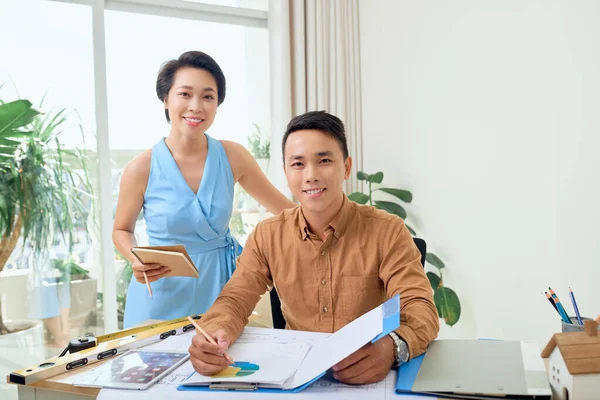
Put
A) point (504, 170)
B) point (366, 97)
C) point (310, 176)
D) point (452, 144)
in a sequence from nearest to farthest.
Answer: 1. point (310, 176)
2. point (504, 170)
3. point (452, 144)
4. point (366, 97)

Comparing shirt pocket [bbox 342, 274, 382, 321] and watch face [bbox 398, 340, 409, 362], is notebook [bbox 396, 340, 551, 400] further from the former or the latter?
shirt pocket [bbox 342, 274, 382, 321]

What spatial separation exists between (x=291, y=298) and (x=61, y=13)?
255 cm

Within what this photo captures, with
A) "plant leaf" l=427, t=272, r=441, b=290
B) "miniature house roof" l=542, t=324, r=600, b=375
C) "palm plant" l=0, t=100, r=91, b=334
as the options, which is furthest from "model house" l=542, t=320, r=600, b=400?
"palm plant" l=0, t=100, r=91, b=334

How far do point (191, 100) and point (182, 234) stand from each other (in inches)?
→ 18.5

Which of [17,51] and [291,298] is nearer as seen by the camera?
[291,298]

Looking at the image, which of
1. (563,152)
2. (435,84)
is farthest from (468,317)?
(435,84)

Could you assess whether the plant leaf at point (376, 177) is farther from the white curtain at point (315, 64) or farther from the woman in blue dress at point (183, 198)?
the woman in blue dress at point (183, 198)

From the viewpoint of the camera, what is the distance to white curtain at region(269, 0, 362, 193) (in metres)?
3.68

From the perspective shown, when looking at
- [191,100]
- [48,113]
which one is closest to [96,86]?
[48,113]

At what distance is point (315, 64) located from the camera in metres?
3.73

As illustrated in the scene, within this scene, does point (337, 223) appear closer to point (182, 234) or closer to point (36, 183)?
point (182, 234)

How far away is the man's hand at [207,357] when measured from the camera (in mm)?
1119

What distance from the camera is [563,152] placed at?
2.36 meters

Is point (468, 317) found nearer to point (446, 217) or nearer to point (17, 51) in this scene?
point (446, 217)
